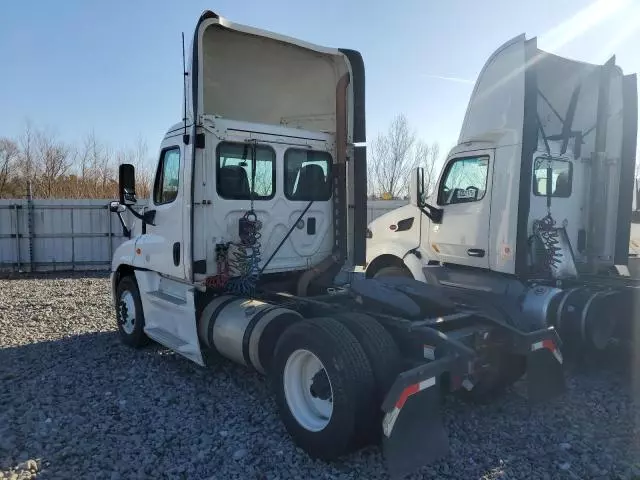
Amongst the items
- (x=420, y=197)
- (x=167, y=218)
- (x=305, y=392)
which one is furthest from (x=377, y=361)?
(x=420, y=197)

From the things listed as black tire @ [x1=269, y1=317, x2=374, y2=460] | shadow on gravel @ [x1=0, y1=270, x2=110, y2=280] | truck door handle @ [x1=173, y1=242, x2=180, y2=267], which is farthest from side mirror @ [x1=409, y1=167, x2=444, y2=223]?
shadow on gravel @ [x1=0, y1=270, x2=110, y2=280]

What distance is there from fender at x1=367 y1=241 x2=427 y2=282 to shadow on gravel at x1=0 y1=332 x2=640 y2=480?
2.33 meters

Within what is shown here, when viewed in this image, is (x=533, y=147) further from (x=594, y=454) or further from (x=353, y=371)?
(x=353, y=371)

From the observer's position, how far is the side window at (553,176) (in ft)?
20.7

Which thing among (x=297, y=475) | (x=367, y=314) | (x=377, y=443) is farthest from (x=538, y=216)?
(x=297, y=475)

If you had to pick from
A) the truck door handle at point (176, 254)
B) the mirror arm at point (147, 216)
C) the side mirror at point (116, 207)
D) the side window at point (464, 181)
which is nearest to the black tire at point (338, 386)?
the truck door handle at point (176, 254)

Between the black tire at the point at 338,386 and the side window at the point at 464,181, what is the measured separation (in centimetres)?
347

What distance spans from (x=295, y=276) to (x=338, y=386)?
3.02 meters

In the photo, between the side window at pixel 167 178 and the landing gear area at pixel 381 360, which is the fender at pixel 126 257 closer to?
the side window at pixel 167 178

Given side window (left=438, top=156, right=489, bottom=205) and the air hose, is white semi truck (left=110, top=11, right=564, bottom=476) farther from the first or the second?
side window (left=438, top=156, right=489, bottom=205)

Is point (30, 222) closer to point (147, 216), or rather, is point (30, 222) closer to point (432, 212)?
point (147, 216)

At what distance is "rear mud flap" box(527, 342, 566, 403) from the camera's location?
416 centimetres

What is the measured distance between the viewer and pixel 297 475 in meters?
3.62

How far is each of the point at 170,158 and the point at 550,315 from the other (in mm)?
4623
